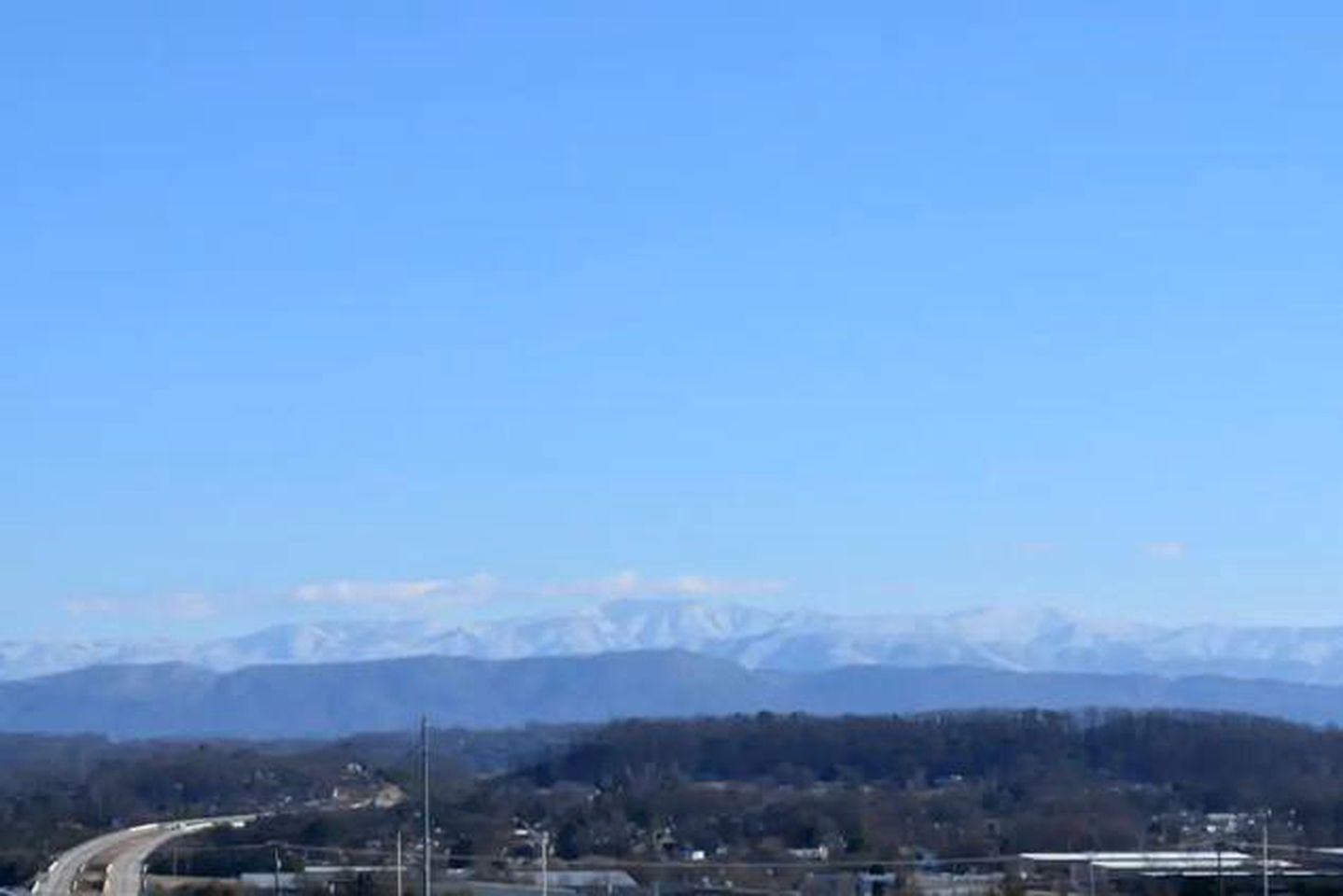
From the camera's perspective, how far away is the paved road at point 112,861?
60.6 metres

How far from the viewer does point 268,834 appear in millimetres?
78125

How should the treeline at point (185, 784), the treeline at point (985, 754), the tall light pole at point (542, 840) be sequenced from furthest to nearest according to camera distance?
the treeline at point (985, 754)
the treeline at point (185, 784)
the tall light pole at point (542, 840)

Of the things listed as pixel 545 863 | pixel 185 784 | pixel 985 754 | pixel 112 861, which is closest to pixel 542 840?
pixel 545 863

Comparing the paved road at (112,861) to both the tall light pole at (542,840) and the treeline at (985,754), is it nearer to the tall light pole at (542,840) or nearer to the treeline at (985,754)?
the tall light pole at (542,840)

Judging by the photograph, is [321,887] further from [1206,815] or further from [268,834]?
[1206,815]

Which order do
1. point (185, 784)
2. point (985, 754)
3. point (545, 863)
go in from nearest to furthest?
point (545, 863)
point (985, 754)
point (185, 784)

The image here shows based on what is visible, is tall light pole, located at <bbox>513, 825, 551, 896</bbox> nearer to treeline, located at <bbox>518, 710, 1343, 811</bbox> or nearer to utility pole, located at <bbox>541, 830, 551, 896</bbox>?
utility pole, located at <bbox>541, 830, 551, 896</bbox>

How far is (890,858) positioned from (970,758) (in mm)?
32099

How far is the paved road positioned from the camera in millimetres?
60625

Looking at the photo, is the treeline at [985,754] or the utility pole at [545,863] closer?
the utility pole at [545,863]

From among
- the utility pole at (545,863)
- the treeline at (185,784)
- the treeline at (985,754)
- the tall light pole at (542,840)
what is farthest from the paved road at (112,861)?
the treeline at (985,754)

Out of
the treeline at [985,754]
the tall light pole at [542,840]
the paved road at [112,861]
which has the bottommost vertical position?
the paved road at [112,861]

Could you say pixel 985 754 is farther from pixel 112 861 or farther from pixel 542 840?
pixel 112 861

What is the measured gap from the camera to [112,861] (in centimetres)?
7150
